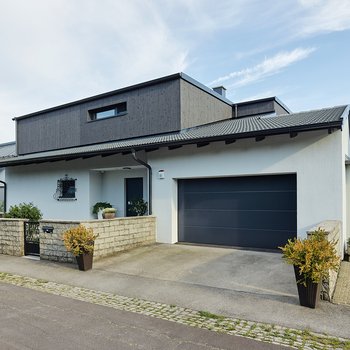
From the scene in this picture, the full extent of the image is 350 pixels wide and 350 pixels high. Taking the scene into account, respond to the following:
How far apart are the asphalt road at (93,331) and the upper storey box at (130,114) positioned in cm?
894

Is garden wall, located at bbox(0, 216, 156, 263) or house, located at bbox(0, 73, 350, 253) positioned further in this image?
garden wall, located at bbox(0, 216, 156, 263)

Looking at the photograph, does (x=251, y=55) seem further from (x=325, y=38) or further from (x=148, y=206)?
(x=148, y=206)

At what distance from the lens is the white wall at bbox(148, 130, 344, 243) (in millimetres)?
8070

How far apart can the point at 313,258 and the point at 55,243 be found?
6459 mm

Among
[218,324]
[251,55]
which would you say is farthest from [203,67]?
[218,324]

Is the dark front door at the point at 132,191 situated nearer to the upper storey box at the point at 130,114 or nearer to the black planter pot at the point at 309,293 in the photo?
the upper storey box at the point at 130,114

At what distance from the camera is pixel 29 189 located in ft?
48.7

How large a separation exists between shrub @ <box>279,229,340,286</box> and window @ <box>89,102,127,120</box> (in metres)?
10.8

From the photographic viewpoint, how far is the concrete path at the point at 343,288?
5254mm

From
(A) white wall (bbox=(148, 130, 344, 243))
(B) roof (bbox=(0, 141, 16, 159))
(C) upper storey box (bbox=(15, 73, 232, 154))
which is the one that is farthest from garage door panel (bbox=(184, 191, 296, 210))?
(B) roof (bbox=(0, 141, 16, 159))

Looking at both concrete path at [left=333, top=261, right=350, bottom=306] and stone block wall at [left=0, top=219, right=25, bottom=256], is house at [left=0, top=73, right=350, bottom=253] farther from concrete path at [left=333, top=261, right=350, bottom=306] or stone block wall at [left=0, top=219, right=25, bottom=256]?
stone block wall at [left=0, top=219, right=25, bottom=256]

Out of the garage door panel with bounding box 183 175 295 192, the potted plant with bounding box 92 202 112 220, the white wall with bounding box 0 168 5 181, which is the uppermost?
the white wall with bounding box 0 168 5 181

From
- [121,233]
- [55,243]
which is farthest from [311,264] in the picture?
[55,243]

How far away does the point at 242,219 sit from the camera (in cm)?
953
